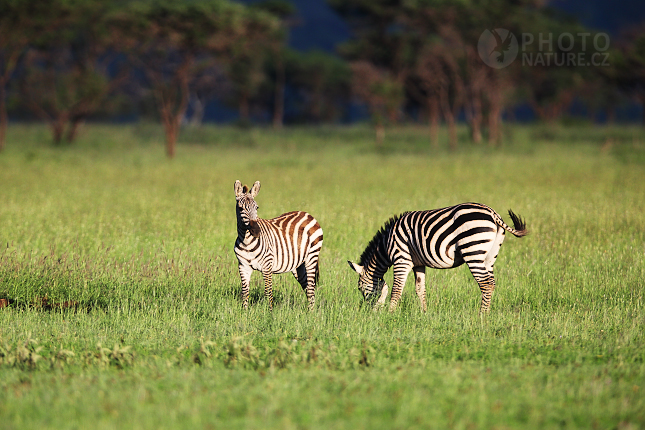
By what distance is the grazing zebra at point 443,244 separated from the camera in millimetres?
9336

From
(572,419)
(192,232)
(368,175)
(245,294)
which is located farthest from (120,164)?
(572,419)

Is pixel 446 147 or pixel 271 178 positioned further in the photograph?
pixel 446 147

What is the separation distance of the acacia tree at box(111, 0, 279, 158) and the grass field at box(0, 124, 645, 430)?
737 inches

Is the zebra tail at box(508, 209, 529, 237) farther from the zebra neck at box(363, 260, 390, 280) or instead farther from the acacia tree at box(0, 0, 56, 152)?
the acacia tree at box(0, 0, 56, 152)

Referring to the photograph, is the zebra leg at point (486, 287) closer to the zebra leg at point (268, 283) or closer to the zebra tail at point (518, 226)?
the zebra tail at point (518, 226)

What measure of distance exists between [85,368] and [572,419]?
4.69 meters

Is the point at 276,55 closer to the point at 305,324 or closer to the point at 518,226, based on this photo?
the point at 518,226

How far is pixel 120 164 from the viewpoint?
1283 inches

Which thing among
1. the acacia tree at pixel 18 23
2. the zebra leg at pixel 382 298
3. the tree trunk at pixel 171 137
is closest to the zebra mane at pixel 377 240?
the zebra leg at pixel 382 298

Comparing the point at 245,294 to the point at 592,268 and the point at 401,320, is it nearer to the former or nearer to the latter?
the point at 401,320

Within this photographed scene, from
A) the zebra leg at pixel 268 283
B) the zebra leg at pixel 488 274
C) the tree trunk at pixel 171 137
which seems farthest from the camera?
the tree trunk at pixel 171 137
